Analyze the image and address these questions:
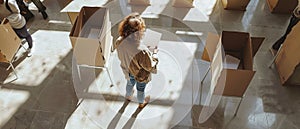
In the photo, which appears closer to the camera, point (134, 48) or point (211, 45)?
point (134, 48)

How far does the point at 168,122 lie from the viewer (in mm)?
2680

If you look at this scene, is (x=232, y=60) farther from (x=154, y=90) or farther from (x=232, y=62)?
(x=154, y=90)

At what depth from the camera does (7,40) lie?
280 cm

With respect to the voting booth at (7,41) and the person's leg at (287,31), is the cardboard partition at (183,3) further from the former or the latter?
the voting booth at (7,41)

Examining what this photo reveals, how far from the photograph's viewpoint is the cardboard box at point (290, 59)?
2713mm

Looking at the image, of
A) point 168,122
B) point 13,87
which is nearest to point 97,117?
point 168,122

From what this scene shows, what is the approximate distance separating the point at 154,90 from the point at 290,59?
1415mm

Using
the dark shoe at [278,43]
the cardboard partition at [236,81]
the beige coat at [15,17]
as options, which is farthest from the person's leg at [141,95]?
the dark shoe at [278,43]

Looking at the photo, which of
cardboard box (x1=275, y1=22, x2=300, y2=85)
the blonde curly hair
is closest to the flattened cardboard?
the blonde curly hair

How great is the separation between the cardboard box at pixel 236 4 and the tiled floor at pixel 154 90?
0.20m

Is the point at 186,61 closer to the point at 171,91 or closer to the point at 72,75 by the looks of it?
the point at 171,91

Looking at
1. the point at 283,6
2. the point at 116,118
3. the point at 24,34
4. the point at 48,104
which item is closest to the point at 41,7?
the point at 24,34

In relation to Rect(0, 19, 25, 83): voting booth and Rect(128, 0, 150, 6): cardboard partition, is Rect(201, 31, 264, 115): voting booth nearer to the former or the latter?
Rect(128, 0, 150, 6): cardboard partition

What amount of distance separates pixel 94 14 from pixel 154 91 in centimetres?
106
